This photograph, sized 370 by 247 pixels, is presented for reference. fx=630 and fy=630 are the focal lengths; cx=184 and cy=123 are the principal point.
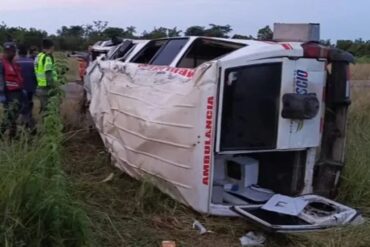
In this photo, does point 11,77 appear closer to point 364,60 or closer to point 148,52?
point 148,52

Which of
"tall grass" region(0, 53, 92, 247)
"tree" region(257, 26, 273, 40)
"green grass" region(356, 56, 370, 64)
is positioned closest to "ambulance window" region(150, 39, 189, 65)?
"tree" region(257, 26, 273, 40)

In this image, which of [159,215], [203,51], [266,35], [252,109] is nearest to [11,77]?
[203,51]

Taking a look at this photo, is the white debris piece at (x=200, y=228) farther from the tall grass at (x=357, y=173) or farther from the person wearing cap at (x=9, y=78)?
the person wearing cap at (x=9, y=78)

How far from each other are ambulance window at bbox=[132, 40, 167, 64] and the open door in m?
2.91

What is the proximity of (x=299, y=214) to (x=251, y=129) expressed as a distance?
34.9 inches

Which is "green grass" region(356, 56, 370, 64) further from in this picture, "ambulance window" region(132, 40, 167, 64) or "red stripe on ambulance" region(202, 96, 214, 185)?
"red stripe on ambulance" region(202, 96, 214, 185)

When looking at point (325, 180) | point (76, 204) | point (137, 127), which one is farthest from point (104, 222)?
point (325, 180)

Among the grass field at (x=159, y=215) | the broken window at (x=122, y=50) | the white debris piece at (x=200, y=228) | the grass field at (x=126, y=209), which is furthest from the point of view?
the broken window at (x=122, y=50)

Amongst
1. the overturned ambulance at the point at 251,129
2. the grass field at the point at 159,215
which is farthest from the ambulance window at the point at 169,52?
the grass field at the point at 159,215

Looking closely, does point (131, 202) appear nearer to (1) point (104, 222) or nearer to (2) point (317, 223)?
(1) point (104, 222)

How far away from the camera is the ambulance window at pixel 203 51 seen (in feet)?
21.8

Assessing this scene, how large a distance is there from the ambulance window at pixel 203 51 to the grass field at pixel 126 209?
1.46 meters

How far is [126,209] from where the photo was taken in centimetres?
582

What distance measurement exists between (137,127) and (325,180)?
6.39 ft
